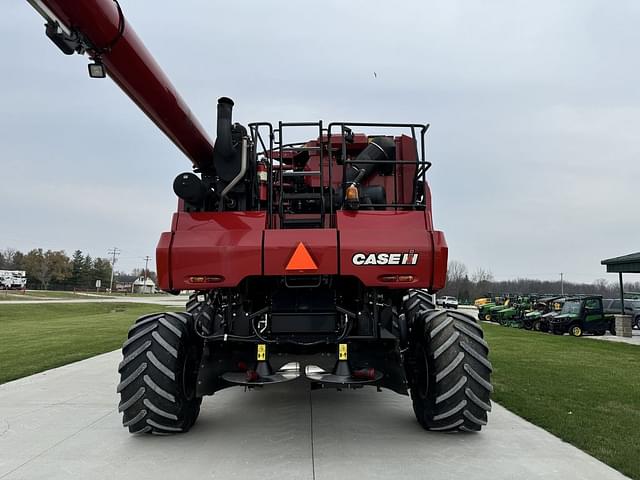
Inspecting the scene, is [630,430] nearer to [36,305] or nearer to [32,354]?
[32,354]

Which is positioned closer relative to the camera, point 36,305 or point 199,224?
point 199,224

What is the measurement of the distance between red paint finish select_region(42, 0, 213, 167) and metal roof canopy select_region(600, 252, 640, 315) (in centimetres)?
2029

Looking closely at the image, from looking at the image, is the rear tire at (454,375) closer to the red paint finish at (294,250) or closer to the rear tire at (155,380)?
the red paint finish at (294,250)

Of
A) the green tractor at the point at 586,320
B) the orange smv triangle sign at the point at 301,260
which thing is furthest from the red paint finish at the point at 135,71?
the green tractor at the point at 586,320

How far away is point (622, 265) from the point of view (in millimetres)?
20156

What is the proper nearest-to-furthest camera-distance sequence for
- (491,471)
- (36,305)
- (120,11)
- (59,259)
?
(120,11) < (491,471) < (36,305) < (59,259)

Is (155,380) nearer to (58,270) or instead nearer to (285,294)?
(285,294)

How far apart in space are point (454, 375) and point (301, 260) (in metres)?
1.71

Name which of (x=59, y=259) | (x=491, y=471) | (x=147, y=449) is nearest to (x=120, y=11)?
(x=147, y=449)

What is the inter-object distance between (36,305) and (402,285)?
121 ft

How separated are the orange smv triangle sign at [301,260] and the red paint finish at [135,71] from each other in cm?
155

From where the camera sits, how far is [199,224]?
4285 mm

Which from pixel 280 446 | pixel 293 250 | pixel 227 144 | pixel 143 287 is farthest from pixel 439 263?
pixel 143 287

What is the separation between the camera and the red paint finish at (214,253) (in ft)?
13.5
